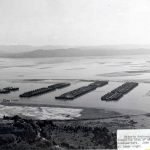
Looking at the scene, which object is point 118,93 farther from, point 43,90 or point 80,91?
point 43,90

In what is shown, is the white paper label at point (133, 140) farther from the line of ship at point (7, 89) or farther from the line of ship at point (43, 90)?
the line of ship at point (7, 89)

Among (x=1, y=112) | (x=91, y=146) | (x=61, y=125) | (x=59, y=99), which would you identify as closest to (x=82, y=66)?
(x=59, y=99)

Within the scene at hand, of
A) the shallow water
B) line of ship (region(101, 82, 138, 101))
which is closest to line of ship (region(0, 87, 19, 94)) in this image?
the shallow water

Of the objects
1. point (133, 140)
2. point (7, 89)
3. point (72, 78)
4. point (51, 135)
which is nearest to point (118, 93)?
point (7, 89)

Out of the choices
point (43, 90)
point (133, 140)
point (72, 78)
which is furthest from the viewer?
point (72, 78)

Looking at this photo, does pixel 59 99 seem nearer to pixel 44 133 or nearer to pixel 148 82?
pixel 44 133

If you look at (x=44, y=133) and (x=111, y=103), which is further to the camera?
(x=111, y=103)

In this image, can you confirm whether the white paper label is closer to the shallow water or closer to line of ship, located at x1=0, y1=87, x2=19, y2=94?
the shallow water
